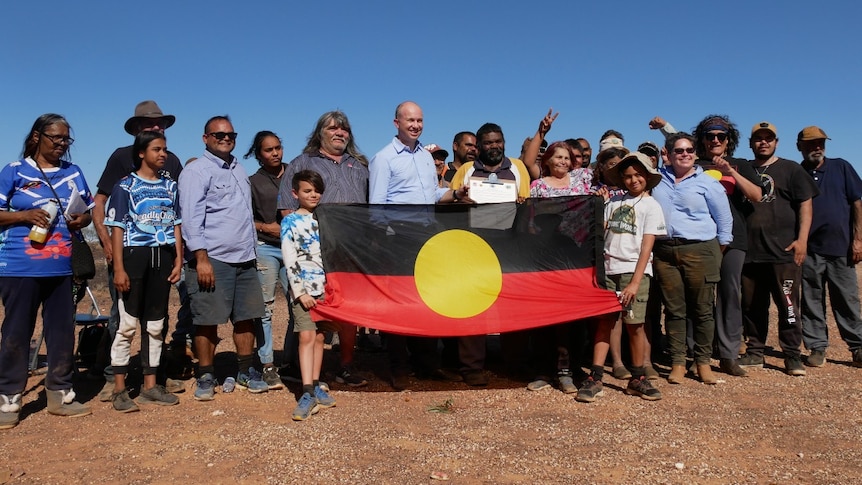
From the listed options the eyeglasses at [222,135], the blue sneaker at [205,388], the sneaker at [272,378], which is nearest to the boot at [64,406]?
the blue sneaker at [205,388]

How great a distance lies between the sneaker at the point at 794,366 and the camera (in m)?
6.52

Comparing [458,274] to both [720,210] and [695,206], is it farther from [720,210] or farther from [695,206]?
[720,210]

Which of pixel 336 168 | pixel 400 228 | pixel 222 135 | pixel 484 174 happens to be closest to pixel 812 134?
pixel 484 174

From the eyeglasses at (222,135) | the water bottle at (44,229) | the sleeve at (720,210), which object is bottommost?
the water bottle at (44,229)

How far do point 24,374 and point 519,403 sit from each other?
4.18m

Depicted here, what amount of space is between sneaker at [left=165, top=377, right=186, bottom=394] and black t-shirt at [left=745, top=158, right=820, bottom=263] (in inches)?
238

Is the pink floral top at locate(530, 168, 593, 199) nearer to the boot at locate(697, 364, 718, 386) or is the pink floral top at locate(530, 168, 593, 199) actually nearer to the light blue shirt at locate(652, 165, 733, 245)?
the light blue shirt at locate(652, 165, 733, 245)

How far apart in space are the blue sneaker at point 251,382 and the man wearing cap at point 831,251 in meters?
5.87

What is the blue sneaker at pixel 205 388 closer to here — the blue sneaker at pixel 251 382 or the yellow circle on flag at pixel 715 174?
the blue sneaker at pixel 251 382

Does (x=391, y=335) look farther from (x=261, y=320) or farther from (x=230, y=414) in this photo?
(x=230, y=414)

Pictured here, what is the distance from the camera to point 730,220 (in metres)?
6.18

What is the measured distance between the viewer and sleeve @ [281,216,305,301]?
537cm

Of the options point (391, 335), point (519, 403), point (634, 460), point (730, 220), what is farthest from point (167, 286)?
point (730, 220)

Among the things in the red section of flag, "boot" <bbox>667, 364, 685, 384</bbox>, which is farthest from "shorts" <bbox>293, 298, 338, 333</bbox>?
"boot" <bbox>667, 364, 685, 384</bbox>
